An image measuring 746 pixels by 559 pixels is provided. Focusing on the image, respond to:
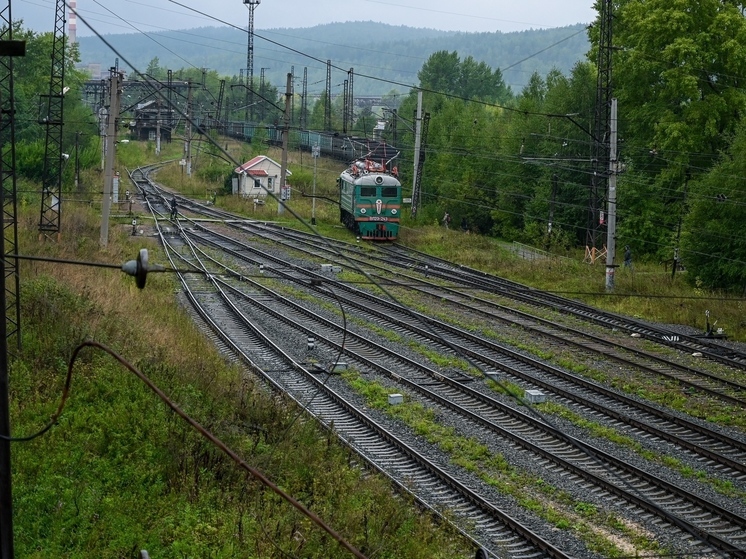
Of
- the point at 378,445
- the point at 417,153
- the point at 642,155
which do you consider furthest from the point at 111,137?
the point at 642,155

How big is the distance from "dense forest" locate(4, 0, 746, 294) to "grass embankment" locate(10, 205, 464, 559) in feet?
51.6

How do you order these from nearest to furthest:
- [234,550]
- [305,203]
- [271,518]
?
1. [234,550]
2. [271,518]
3. [305,203]

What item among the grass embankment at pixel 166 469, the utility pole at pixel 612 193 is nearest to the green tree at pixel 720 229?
the utility pole at pixel 612 193

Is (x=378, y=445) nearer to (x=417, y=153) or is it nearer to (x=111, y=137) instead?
(x=111, y=137)

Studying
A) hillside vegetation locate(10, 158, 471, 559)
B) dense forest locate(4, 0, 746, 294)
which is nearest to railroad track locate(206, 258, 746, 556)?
hillside vegetation locate(10, 158, 471, 559)

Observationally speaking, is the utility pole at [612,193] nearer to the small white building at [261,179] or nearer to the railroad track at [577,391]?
the railroad track at [577,391]

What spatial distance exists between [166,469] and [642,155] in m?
30.9

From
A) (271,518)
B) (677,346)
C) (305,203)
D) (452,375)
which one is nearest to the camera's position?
(271,518)

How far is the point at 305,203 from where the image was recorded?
50.9m

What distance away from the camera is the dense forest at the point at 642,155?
91.8ft

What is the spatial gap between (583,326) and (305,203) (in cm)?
2981

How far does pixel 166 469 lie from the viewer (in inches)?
420

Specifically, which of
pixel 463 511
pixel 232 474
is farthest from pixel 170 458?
pixel 463 511

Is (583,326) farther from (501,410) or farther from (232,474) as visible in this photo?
(232,474)
